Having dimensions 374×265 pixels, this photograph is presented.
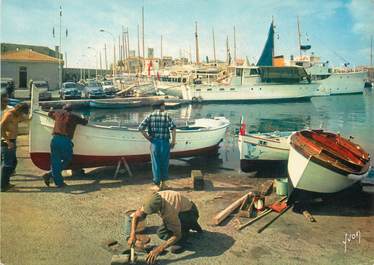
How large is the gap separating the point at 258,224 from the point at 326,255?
1.32 meters

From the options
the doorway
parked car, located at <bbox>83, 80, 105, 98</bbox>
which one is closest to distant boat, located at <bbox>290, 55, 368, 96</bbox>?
parked car, located at <bbox>83, 80, 105, 98</bbox>

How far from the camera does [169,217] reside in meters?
4.80

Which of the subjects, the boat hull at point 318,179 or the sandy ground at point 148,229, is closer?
the sandy ground at point 148,229

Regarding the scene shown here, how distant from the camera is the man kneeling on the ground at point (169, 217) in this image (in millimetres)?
4602

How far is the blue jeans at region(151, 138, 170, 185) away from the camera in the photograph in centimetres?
760

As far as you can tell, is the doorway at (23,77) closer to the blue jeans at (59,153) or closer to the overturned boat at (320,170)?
the blue jeans at (59,153)

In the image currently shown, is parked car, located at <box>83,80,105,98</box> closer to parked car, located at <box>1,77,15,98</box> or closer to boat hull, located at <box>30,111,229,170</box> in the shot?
parked car, located at <box>1,77,15,98</box>

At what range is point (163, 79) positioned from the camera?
58.4 m

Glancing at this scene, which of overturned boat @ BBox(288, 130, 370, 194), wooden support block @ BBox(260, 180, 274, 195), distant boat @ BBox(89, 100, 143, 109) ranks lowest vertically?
wooden support block @ BBox(260, 180, 274, 195)

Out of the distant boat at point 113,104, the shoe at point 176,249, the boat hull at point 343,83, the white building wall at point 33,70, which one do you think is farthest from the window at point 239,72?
the shoe at point 176,249

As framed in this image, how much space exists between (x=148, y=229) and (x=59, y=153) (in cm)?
309

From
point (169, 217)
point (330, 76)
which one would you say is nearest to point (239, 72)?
point (330, 76)

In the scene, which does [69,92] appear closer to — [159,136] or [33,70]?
[33,70]

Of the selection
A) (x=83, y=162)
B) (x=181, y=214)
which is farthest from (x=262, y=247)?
(x=83, y=162)
